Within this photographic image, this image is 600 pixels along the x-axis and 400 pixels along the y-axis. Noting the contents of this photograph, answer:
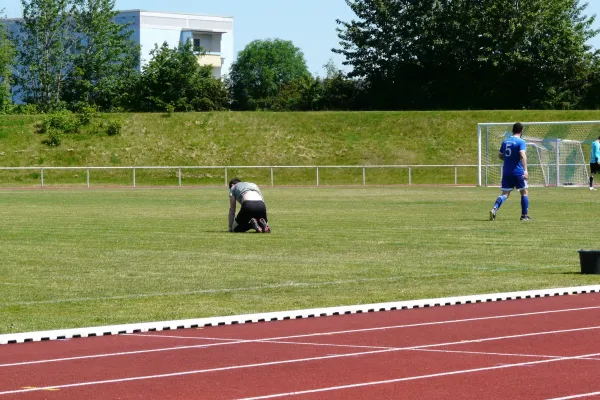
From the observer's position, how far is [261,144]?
226ft

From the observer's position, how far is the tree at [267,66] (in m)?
143

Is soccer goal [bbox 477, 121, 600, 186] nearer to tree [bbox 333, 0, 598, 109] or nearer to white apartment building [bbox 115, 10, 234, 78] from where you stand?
tree [bbox 333, 0, 598, 109]

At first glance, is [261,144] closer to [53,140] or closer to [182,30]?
[53,140]

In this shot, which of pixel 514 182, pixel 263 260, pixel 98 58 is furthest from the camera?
pixel 98 58

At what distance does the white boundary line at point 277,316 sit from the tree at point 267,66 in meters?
120

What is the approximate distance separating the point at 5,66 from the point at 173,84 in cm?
1698

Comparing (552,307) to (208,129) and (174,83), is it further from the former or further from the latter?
(174,83)

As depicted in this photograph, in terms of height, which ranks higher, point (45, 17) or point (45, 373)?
point (45, 17)

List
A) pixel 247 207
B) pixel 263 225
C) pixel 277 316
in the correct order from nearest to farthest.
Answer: pixel 277 316, pixel 247 207, pixel 263 225

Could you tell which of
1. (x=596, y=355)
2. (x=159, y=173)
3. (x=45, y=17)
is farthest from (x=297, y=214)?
(x=45, y=17)

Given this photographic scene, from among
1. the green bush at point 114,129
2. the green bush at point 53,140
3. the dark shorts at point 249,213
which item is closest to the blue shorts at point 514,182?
the dark shorts at point 249,213

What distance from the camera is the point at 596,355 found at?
29.4 feet

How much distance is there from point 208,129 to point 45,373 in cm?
6258

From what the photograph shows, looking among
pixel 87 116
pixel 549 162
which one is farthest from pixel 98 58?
pixel 549 162
